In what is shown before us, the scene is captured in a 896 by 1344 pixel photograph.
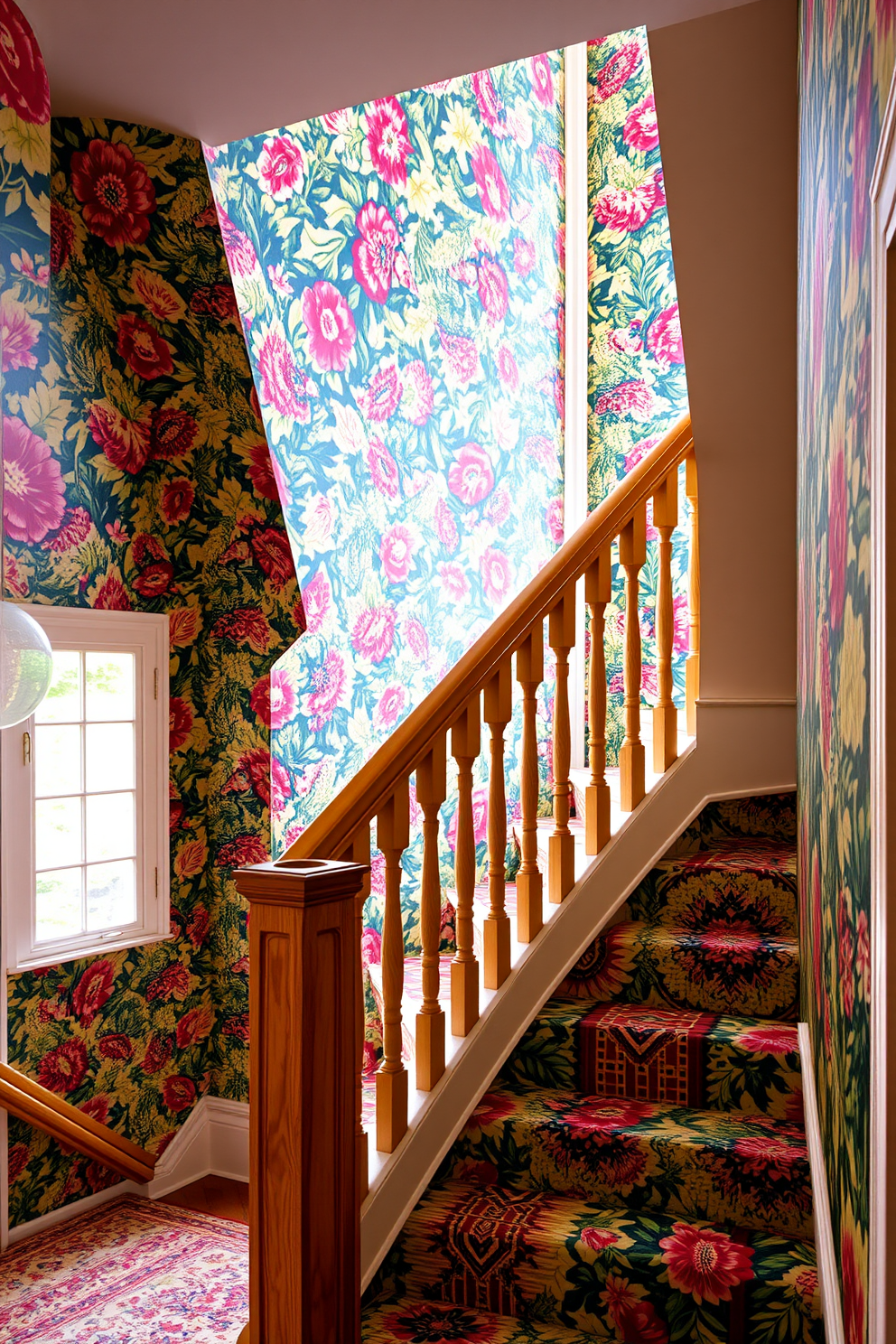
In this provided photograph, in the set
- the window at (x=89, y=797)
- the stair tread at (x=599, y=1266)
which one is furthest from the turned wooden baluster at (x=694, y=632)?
the window at (x=89, y=797)

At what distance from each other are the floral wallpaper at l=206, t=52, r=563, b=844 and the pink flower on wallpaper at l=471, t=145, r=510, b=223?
0.01m

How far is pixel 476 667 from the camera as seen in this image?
2432mm

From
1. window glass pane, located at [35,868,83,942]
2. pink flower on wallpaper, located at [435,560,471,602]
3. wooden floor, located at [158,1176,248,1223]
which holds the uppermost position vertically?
pink flower on wallpaper, located at [435,560,471,602]

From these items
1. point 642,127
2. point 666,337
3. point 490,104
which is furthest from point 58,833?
point 642,127

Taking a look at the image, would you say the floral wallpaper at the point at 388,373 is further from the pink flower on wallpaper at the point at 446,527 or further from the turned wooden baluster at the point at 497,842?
the turned wooden baluster at the point at 497,842

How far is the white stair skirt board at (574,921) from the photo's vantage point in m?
2.23

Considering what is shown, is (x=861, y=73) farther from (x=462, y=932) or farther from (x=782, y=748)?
(x=782, y=748)

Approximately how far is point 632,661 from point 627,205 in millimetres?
2663

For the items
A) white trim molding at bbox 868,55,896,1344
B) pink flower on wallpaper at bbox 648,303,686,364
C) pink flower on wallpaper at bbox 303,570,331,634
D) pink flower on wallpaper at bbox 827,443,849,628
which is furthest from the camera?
pink flower on wallpaper at bbox 648,303,686,364

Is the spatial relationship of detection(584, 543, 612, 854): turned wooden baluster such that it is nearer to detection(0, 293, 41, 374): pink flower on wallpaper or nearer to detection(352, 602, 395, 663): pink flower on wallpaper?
detection(352, 602, 395, 663): pink flower on wallpaper

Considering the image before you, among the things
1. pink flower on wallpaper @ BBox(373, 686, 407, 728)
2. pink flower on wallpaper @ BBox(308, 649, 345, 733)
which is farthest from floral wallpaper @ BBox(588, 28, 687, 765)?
pink flower on wallpaper @ BBox(308, 649, 345, 733)

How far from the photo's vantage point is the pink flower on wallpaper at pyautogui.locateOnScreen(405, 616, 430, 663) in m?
3.82

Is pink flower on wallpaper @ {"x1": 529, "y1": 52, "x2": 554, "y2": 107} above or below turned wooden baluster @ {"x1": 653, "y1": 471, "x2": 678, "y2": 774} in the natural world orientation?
above

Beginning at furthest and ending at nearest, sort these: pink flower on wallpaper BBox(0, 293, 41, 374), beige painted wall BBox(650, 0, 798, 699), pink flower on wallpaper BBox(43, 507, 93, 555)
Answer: pink flower on wallpaper BBox(43, 507, 93, 555)
pink flower on wallpaper BBox(0, 293, 41, 374)
beige painted wall BBox(650, 0, 798, 699)
